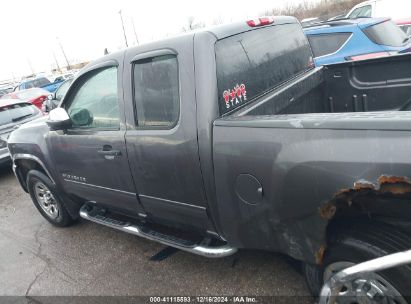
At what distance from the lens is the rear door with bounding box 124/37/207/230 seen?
2469 millimetres

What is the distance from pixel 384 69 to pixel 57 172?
10.9 feet

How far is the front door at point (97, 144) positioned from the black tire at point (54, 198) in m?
0.52

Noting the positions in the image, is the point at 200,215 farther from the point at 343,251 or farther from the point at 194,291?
the point at 343,251

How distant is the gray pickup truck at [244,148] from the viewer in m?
1.89

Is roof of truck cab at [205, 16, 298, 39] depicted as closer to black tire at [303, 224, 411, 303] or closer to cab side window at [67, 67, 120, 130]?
cab side window at [67, 67, 120, 130]

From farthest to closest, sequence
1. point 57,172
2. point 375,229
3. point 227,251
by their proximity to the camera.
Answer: point 57,172, point 227,251, point 375,229

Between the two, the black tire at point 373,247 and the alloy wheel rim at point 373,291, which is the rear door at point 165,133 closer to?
the black tire at point 373,247

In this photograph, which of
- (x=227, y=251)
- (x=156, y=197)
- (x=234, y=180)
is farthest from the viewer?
(x=156, y=197)

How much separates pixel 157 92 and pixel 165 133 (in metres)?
0.33

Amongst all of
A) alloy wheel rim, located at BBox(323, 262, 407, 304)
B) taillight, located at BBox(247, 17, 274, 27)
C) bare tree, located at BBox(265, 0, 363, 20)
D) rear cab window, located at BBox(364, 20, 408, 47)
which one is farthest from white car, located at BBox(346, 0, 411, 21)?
bare tree, located at BBox(265, 0, 363, 20)

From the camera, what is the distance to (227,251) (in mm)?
2633

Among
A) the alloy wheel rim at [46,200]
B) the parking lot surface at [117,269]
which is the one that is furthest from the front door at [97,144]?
the alloy wheel rim at [46,200]

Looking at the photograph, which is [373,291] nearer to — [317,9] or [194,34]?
[194,34]

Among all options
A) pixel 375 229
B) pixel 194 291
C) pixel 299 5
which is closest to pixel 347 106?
pixel 375 229
